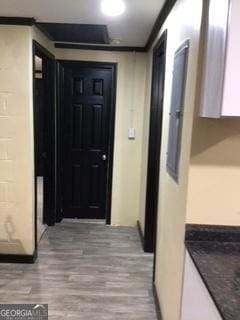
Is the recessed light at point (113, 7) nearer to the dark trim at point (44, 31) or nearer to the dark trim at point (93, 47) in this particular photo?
the dark trim at point (44, 31)

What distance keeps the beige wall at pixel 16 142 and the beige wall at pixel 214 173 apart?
6.33 feet

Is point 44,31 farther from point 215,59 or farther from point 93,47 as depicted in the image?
point 215,59

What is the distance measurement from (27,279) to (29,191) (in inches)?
32.0

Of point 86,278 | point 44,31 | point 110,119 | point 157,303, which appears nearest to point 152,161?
point 110,119

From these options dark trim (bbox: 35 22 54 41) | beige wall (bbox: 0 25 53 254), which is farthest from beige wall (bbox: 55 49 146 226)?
beige wall (bbox: 0 25 53 254)

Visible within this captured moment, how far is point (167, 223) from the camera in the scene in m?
2.28

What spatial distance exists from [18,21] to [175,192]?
6.98ft

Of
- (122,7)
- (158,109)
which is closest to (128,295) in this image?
(158,109)

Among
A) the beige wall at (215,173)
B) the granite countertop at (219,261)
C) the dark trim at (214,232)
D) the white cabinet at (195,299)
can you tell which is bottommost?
the white cabinet at (195,299)

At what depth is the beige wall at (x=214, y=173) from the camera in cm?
162

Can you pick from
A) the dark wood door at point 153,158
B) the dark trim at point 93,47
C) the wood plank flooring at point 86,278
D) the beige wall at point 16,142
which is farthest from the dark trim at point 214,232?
the dark trim at point 93,47

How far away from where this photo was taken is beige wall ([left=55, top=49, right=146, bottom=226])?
4121mm

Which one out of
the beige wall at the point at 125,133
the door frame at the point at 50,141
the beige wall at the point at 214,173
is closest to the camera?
the beige wall at the point at 214,173

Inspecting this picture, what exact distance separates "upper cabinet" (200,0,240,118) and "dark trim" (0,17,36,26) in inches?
78.8
